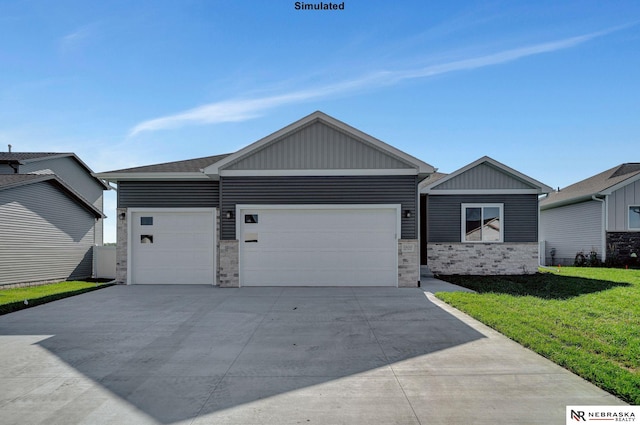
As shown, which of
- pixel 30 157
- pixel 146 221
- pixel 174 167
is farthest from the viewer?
pixel 30 157

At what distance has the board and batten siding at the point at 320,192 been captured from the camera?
35.9 feet

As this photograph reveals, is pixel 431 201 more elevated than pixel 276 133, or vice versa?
pixel 276 133

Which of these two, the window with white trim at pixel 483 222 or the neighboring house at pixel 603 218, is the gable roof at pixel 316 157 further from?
the neighboring house at pixel 603 218

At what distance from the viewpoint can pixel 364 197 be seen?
10984 millimetres

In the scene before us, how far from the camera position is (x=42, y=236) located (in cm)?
1414

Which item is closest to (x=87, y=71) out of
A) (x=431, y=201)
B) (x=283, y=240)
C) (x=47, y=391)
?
(x=283, y=240)

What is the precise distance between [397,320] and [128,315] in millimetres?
5324

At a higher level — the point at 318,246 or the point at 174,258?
the point at 318,246

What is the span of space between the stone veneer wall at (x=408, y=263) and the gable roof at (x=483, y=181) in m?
4.04

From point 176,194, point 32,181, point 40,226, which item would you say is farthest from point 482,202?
point 40,226

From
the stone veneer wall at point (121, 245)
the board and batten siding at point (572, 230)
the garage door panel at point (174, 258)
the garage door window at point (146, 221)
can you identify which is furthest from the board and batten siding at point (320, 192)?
the board and batten siding at point (572, 230)

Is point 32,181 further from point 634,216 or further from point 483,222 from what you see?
point 634,216

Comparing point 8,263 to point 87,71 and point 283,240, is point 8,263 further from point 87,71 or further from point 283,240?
point 283,240

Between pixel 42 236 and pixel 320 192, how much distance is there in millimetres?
11067
